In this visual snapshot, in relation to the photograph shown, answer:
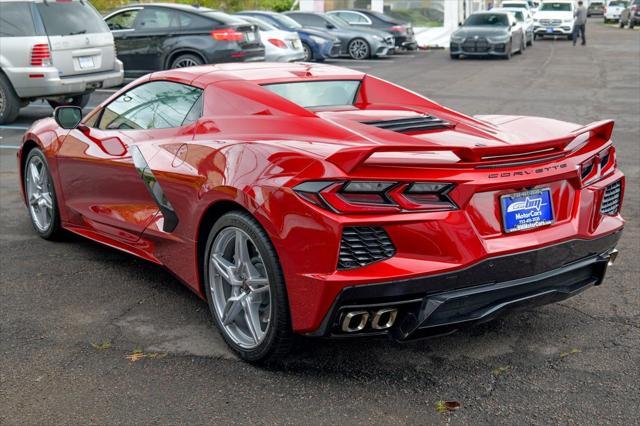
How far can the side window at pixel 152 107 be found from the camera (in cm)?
487

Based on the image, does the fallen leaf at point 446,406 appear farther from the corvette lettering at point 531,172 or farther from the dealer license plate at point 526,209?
the corvette lettering at point 531,172

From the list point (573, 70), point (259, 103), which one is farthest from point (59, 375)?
point (573, 70)

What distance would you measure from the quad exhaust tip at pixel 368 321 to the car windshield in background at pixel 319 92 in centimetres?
153

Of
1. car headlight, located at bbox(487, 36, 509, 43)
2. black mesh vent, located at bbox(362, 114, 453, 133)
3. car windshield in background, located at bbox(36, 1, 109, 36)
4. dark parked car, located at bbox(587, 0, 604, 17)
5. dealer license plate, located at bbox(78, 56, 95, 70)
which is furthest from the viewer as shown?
dark parked car, located at bbox(587, 0, 604, 17)

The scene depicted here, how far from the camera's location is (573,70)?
22.4 m

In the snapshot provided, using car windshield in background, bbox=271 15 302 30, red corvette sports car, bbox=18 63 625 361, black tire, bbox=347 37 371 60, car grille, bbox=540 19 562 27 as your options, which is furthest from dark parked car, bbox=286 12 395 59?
red corvette sports car, bbox=18 63 625 361

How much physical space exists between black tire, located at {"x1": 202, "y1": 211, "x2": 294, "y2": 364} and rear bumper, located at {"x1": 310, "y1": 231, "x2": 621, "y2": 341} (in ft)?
0.69

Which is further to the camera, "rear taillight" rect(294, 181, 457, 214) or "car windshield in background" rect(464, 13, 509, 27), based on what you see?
"car windshield in background" rect(464, 13, 509, 27)

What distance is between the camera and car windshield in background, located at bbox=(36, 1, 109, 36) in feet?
41.3

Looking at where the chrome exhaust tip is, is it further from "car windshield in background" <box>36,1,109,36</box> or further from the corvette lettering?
"car windshield in background" <box>36,1,109,36</box>

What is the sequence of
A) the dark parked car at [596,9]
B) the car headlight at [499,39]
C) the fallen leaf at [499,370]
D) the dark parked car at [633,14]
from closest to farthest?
the fallen leaf at [499,370] < the car headlight at [499,39] < the dark parked car at [633,14] < the dark parked car at [596,9]

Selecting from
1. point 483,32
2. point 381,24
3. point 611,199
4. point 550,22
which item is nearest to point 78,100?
point 611,199

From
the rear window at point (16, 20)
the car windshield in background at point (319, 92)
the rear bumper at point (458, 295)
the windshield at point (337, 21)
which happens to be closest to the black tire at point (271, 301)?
the rear bumper at point (458, 295)

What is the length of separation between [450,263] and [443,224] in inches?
6.7
